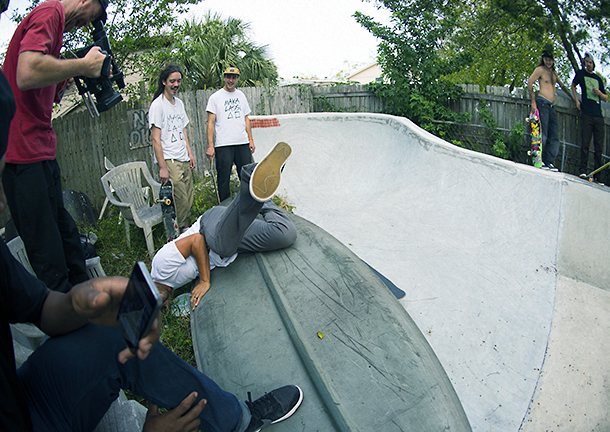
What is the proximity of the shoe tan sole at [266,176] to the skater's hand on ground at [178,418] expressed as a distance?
1.34m

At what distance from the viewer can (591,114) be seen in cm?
600

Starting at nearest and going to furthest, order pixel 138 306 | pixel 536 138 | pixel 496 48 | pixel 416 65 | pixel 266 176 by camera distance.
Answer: pixel 138 306, pixel 266 176, pixel 536 138, pixel 416 65, pixel 496 48

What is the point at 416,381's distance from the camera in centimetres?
183

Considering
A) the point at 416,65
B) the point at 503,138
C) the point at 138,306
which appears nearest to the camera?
the point at 138,306

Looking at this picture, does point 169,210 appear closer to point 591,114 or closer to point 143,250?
point 143,250

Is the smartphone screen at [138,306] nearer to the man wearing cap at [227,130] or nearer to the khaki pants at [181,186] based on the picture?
the khaki pants at [181,186]

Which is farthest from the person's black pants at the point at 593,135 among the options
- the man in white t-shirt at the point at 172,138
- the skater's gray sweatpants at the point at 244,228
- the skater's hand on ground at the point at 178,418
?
the skater's hand on ground at the point at 178,418

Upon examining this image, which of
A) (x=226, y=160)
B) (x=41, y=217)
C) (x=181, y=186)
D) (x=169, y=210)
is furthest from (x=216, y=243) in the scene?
(x=226, y=160)

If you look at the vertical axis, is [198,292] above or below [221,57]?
below

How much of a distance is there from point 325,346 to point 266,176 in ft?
3.83

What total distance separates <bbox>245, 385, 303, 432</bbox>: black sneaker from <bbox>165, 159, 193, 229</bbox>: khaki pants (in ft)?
10.1

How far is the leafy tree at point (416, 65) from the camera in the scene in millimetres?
8281

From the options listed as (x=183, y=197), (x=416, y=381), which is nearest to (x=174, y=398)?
(x=416, y=381)

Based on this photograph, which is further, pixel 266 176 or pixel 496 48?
pixel 496 48
